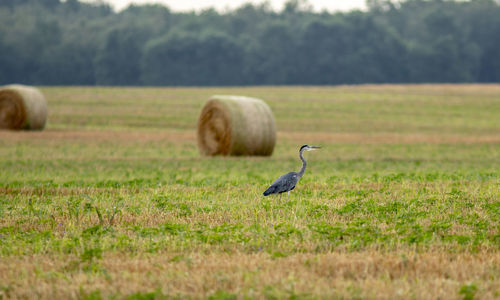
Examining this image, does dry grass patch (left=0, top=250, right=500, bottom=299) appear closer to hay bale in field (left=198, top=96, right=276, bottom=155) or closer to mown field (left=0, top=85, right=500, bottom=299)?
mown field (left=0, top=85, right=500, bottom=299)

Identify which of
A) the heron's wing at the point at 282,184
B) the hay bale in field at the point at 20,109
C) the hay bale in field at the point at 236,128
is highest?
the heron's wing at the point at 282,184

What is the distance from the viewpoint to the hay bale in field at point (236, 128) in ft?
92.3

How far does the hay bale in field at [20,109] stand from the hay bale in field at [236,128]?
12102mm

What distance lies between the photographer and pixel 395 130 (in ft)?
141

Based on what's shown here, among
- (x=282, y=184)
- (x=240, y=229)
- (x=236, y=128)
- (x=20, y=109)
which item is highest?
(x=282, y=184)

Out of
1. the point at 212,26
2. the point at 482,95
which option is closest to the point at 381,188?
the point at 482,95

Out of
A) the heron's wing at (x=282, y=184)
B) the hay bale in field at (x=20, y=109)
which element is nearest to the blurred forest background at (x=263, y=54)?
the hay bale in field at (x=20, y=109)

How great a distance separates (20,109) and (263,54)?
2696 inches

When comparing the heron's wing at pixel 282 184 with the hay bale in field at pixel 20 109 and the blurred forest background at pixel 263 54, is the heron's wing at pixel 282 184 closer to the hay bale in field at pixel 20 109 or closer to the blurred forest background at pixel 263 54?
the hay bale in field at pixel 20 109

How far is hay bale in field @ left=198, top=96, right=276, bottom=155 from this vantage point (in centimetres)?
2814

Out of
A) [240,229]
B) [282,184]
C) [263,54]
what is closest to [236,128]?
[282,184]

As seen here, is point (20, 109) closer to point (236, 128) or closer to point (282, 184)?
point (236, 128)

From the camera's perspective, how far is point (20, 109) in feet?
124

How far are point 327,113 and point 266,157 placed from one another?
2410cm
